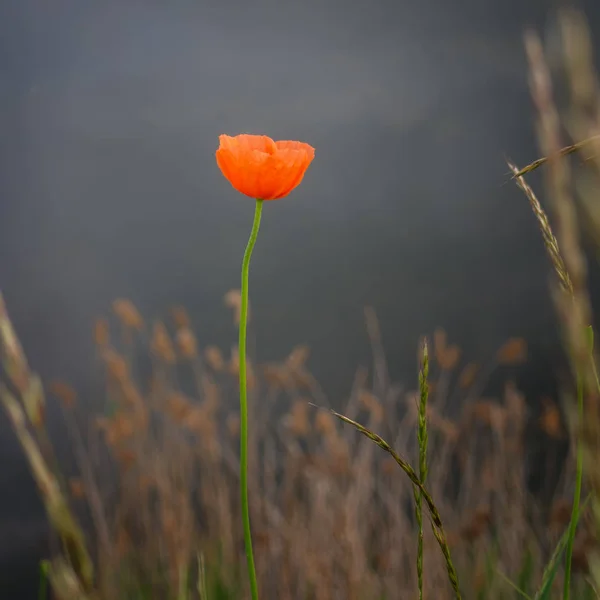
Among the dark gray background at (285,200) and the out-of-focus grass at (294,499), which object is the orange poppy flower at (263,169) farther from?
the dark gray background at (285,200)

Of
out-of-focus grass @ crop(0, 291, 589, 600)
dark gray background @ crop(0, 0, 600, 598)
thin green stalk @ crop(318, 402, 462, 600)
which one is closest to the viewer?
thin green stalk @ crop(318, 402, 462, 600)

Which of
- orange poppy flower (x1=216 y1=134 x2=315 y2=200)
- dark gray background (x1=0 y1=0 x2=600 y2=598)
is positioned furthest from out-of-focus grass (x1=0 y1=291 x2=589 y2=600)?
orange poppy flower (x1=216 y1=134 x2=315 y2=200)

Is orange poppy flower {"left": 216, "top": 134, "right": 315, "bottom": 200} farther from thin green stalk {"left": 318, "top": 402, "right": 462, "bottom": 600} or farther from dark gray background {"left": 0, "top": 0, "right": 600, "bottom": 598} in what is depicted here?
dark gray background {"left": 0, "top": 0, "right": 600, "bottom": 598}

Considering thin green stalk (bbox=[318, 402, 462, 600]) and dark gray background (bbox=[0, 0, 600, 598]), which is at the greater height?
dark gray background (bbox=[0, 0, 600, 598])

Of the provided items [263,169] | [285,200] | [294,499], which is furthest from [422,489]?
[285,200]

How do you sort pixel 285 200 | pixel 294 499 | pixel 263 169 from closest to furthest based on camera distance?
pixel 263 169
pixel 294 499
pixel 285 200

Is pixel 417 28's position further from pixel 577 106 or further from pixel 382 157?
pixel 577 106

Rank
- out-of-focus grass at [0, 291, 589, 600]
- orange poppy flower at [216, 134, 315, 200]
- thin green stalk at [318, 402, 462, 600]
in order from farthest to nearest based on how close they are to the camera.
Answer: out-of-focus grass at [0, 291, 589, 600], orange poppy flower at [216, 134, 315, 200], thin green stalk at [318, 402, 462, 600]

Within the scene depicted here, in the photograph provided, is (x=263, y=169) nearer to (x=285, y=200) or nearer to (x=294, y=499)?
(x=294, y=499)
